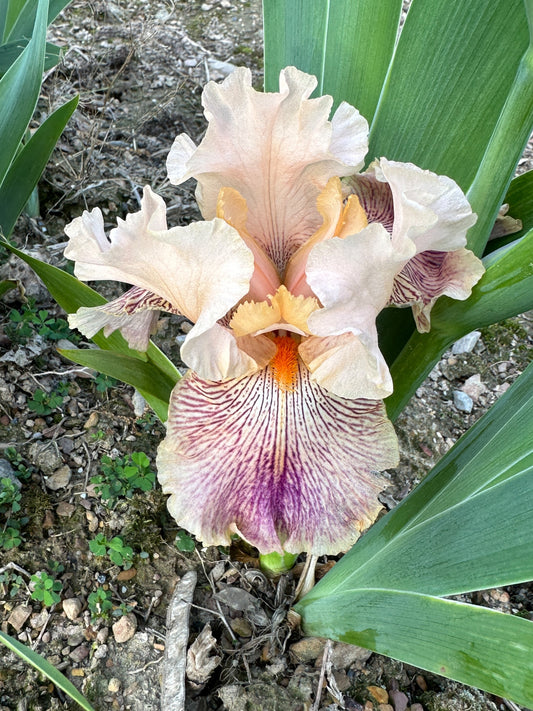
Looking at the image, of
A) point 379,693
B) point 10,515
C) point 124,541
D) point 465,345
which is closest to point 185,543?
point 124,541

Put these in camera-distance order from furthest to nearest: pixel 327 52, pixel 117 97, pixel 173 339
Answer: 1. pixel 117 97
2. pixel 173 339
3. pixel 327 52

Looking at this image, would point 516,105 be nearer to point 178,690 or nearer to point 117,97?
point 178,690

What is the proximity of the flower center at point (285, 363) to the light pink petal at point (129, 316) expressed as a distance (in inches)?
6.2

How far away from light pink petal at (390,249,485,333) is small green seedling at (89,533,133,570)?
731 millimetres

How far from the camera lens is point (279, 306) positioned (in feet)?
2.66

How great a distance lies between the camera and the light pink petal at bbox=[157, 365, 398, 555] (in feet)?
2.45

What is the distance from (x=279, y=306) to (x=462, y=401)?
100 cm

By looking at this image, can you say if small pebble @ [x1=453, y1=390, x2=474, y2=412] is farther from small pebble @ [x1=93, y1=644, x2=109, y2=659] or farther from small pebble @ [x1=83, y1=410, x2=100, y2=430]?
small pebble @ [x1=93, y1=644, x2=109, y2=659]

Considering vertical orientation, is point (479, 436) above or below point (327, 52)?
below

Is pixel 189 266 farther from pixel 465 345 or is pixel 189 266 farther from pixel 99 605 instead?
pixel 465 345

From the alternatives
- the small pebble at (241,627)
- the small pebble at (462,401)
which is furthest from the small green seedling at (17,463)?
the small pebble at (462,401)

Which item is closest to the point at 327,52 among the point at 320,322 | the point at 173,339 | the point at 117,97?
the point at 320,322

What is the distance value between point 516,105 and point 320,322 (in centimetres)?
37

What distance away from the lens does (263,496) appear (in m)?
0.74
